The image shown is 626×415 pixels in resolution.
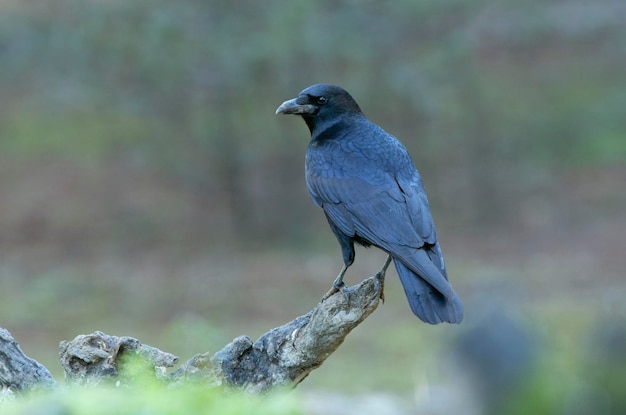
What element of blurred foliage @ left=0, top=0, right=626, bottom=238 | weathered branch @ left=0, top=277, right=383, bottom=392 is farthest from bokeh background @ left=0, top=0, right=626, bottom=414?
weathered branch @ left=0, top=277, right=383, bottom=392

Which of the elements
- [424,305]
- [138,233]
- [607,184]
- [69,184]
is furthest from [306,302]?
[424,305]

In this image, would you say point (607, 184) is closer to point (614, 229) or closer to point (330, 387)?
point (614, 229)

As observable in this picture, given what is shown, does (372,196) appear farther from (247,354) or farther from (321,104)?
(247,354)

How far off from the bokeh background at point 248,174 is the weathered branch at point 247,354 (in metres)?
7.99

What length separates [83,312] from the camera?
52.3 feet

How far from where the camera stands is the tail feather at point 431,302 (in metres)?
4.99

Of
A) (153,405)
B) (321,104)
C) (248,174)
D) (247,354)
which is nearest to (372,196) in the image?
(321,104)

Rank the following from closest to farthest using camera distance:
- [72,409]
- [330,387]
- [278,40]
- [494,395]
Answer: [494,395], [72,409], [330,387], [278,40]

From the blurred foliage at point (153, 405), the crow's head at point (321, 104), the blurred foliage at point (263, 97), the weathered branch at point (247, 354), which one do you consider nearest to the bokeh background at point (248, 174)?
the blurred foliage at point (263, 97)

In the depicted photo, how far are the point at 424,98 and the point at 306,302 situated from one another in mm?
5088

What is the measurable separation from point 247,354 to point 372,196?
4.24 feet

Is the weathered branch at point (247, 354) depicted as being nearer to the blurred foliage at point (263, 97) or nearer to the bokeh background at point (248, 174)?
the bokeh background at point (248, 174)

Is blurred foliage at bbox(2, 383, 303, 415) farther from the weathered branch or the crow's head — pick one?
the crow's head

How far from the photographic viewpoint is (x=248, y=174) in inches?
818
